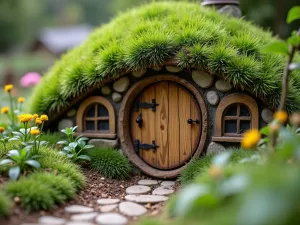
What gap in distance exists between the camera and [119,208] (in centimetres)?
346

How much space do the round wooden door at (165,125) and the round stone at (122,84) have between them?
21 centimetres

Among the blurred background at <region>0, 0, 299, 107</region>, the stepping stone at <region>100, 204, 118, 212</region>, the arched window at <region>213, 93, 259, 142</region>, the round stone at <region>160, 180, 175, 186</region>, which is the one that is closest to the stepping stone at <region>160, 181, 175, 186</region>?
the round stone at <region>160, 180, 175, 186</region>

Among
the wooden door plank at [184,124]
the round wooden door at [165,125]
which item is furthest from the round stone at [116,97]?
the wooden door plank at [184,124]

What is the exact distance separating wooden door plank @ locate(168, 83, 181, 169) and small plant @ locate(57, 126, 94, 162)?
0.96 metres

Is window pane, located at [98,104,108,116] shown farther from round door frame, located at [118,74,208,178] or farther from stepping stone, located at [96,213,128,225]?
stepping stone, located at [96,213,128,225]

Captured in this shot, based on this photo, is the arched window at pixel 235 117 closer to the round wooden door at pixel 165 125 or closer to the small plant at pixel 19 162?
the round wooden door at pixel 165 125

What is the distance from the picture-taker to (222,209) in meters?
2.39

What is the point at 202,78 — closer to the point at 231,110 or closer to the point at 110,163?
the point at 231,110

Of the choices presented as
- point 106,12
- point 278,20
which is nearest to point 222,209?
point 278,20

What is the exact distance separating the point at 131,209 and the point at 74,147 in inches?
48.4

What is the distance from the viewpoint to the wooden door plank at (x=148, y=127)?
184 inches

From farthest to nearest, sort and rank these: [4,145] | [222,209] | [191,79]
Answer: [191,79], [4,145], [222,209]

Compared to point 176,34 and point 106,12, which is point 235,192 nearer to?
point 176,34

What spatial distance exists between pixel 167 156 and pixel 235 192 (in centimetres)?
219
